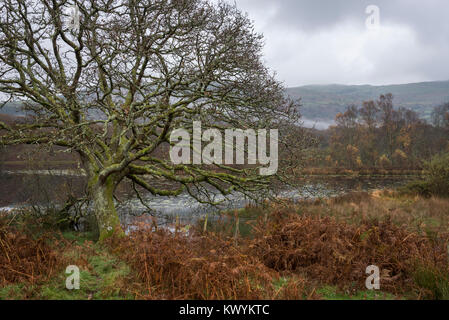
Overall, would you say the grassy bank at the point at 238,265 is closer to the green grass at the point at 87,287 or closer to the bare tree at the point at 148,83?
the green grass at the point at 87,287

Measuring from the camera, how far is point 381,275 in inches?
191

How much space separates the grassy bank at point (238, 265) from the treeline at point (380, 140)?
1439 inches

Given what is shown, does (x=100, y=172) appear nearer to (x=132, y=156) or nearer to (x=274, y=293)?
(x=132, y=156)

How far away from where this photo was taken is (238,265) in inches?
173

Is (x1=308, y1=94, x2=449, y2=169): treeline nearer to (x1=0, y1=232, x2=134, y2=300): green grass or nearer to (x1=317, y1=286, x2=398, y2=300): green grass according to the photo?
(x1=317, y1=286, x2=398, y2=300): green grass

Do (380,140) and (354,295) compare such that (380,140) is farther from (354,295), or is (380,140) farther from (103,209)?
(354,295)

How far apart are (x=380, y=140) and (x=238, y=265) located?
52737 millimetres

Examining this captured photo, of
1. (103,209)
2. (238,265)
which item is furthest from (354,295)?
(103,209)

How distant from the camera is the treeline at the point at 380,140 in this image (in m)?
43.9

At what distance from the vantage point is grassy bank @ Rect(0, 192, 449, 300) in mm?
4078

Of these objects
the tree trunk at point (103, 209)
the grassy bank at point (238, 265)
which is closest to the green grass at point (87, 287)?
the grassy bank at point (238, 265)

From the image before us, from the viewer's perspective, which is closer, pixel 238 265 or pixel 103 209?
pixel 238 265

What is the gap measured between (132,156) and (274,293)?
5.82m
